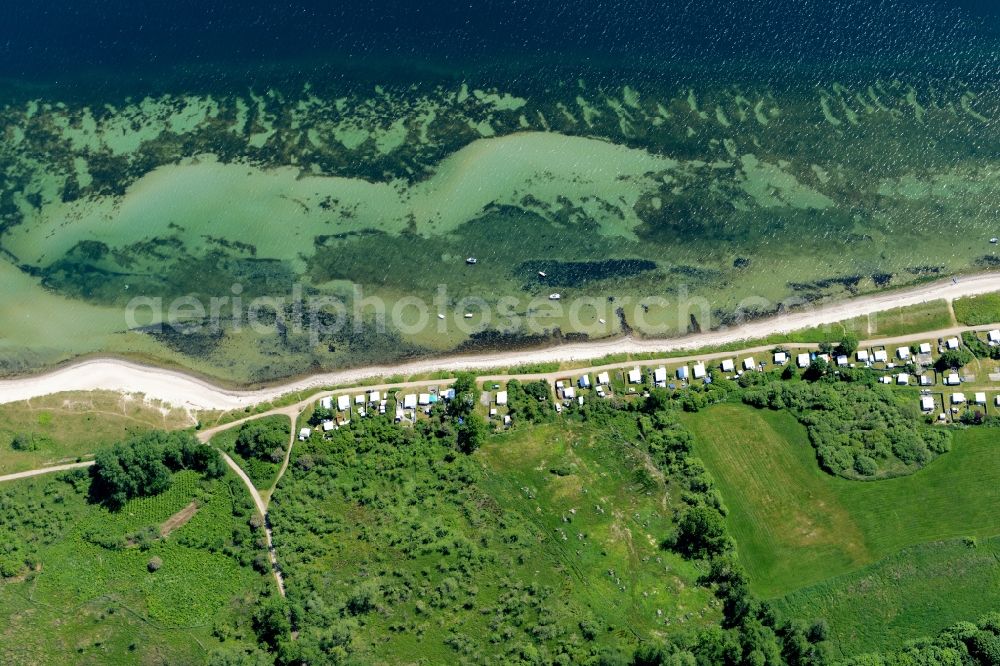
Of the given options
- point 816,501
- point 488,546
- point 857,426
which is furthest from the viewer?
point 857,426

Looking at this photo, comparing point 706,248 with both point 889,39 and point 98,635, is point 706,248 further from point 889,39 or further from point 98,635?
point 98,635

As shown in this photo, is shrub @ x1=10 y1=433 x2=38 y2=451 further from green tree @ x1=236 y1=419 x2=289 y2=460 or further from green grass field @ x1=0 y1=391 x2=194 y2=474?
green tree @ x1=236 y1=419 x2=289 y2=460

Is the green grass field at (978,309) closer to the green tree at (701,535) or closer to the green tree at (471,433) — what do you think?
the green tree at (701,535)

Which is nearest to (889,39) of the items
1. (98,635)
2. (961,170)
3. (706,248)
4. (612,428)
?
(961,170)

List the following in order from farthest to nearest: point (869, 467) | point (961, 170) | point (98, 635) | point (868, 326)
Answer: point (961, 170)
point (868, 326)
point (869, 467)
point (98, 635)

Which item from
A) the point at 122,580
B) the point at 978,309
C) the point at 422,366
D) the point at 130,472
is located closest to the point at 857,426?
the point at 978,309

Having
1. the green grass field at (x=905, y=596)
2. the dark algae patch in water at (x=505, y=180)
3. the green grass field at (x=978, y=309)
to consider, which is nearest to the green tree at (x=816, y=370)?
the dark algae patch in water at (x=505, y=180)

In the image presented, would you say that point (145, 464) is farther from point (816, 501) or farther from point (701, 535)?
point (816, 501)
